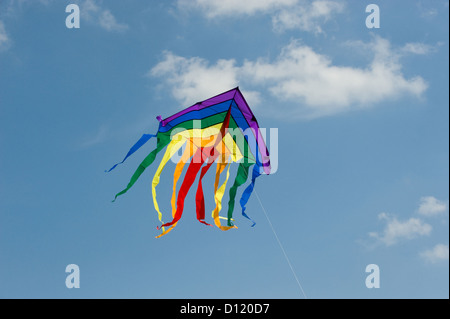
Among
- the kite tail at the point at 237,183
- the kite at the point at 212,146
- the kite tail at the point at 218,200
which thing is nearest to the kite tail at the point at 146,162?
the kite at the point at 212,146

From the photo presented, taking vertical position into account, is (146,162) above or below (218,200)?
above

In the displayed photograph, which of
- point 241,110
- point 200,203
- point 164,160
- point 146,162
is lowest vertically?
point 200,203

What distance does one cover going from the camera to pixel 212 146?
10.2 m

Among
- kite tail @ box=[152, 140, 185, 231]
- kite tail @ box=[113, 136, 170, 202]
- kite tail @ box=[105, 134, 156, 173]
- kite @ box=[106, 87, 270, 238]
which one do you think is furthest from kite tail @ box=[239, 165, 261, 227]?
kite tail @ box=[105, 134, 156, 173]

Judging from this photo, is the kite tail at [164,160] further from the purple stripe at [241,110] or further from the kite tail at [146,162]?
the purple stripe at [241,110]

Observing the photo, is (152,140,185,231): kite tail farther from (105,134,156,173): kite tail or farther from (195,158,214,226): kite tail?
(195,158,214,226): kite tail

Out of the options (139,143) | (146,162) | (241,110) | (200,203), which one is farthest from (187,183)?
(241,110)

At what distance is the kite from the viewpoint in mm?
9211

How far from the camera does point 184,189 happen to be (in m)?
9.29

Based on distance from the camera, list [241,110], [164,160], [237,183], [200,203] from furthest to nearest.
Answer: [241,110]
[164,160]
[237,183]
[200,203]

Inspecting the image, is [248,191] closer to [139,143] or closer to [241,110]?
[241,110]
